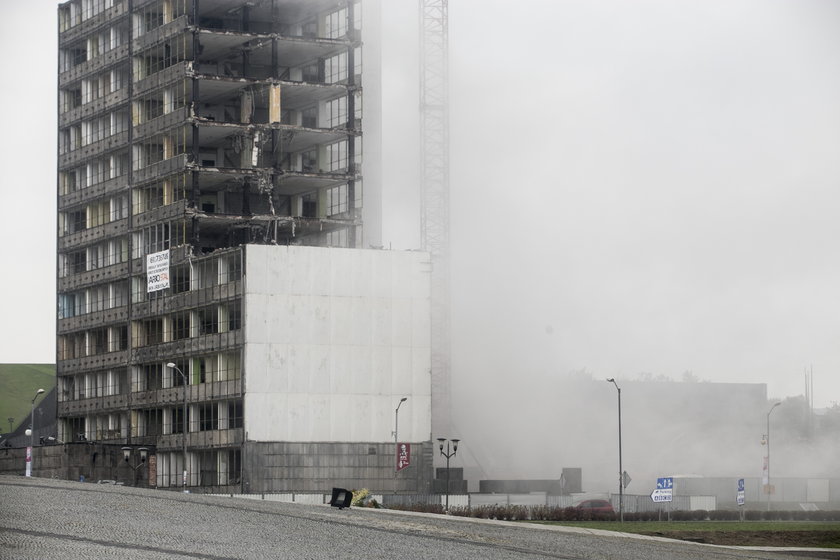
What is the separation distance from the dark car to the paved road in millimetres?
32824

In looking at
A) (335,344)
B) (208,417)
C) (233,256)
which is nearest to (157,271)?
(233,256)

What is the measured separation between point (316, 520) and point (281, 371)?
62.1 metres

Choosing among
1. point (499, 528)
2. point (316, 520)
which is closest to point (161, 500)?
point (316, 520)

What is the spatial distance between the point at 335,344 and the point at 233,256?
38.9 ft

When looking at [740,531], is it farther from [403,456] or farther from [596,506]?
[403,456]

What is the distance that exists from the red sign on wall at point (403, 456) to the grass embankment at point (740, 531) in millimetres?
29841

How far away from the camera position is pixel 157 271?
134 m

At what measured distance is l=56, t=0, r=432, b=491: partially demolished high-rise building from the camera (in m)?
119

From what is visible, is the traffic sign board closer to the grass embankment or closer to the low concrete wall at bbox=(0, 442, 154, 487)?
the grass embankment

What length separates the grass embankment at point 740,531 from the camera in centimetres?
7444

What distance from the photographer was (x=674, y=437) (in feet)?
521

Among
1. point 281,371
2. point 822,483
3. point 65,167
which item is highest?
point 65,167

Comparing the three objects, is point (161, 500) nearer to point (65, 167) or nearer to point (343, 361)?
point (343, 361)

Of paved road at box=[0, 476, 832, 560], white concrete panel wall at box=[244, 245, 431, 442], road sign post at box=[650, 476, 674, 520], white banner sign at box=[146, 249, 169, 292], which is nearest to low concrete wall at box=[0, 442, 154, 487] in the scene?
white banner sign at box=[146, 249, 169, 292]
